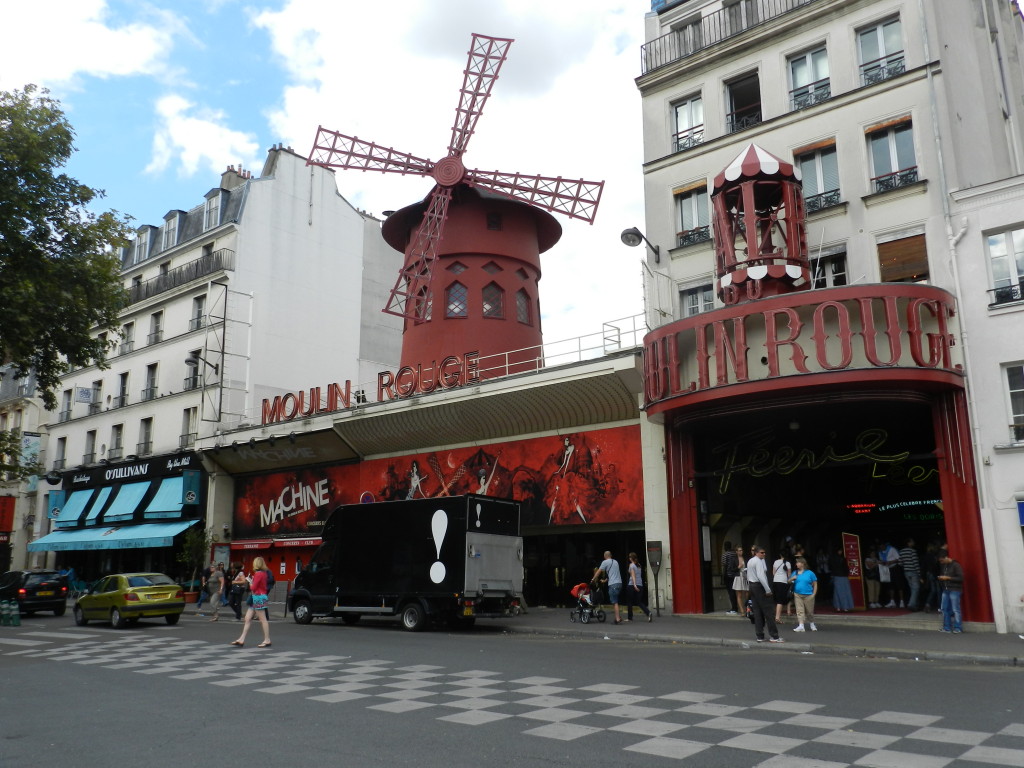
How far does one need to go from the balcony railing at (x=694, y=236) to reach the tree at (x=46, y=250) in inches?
497

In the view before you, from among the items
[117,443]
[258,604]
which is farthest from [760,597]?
[117,443]

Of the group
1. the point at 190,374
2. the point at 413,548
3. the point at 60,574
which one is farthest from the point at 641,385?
the point at 190,374

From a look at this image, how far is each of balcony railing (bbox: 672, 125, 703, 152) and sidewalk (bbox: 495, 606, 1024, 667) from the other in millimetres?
10822

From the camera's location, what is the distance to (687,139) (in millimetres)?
20422

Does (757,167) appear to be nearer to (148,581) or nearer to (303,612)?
(303,612)

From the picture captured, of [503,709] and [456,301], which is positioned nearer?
[503,709]

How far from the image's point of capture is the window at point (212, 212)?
3369cm

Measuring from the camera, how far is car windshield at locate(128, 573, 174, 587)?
1866 centimetres

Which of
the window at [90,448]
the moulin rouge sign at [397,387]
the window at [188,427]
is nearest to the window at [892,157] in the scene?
the moulin rouge sign at [397,387]

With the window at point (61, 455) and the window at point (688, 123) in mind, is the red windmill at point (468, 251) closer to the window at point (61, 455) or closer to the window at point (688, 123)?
the window at point (688, 123)

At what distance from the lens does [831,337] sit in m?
15.3

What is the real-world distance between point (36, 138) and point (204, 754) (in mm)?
15293

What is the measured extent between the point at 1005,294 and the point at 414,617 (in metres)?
12.4

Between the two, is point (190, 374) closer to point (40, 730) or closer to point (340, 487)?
point (340, 487)
